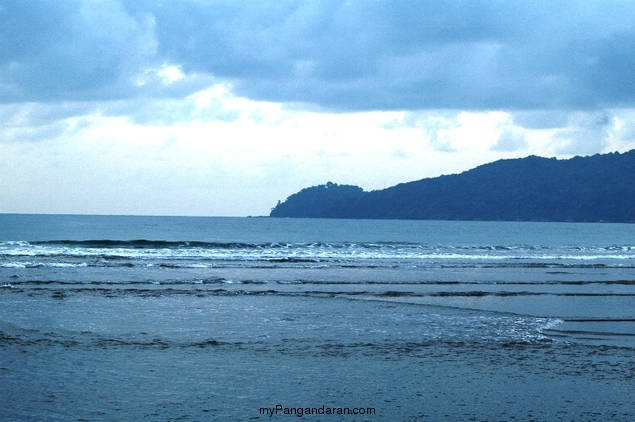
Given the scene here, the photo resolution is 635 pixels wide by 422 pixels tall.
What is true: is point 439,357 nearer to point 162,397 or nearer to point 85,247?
point 162,397

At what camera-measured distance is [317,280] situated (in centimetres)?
2847

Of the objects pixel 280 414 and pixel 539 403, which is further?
pixel 539 403

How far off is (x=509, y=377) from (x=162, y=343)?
668cm

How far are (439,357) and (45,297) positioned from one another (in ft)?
42.2

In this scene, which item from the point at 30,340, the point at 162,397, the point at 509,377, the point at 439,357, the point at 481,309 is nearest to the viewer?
the point at 162,397

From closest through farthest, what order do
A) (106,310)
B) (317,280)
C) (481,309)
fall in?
(106,310) < (481,309) < (317,280)

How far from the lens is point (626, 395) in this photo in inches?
387

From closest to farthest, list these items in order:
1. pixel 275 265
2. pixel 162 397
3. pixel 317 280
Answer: pixel 162 397 < pixel 317 280 < pixel 275 265

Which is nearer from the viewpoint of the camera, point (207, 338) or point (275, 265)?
point (207, 338)

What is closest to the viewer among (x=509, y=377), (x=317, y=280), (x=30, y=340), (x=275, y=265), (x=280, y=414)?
(x=280, y=414)

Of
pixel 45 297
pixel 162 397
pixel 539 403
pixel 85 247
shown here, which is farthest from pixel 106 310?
pixel 85 247

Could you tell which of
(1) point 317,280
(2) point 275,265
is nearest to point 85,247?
(2) point 275,265

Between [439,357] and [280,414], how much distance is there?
4474 millimetres

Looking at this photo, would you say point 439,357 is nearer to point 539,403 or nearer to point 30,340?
point 539,403
